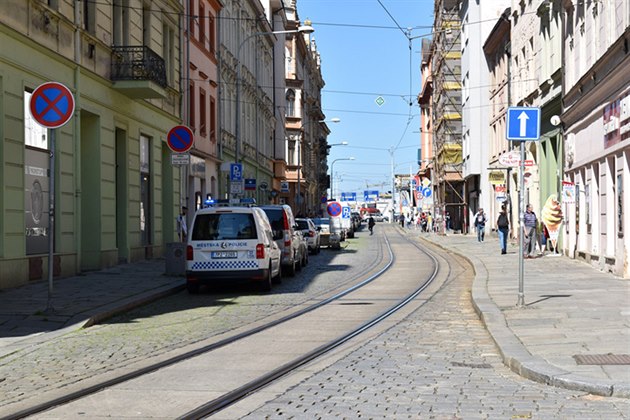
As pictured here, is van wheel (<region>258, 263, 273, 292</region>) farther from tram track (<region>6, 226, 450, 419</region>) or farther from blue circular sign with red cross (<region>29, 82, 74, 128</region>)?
blue circular sign with red cross (<region>29, 82, 74, 128</region>)

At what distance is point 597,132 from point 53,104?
13.9 meters

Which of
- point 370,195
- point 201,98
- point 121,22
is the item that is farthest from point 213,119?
point 370,195

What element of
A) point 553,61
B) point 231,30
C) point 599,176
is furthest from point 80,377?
point 231,30

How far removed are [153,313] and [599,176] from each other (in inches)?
477

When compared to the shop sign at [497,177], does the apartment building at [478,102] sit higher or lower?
higher

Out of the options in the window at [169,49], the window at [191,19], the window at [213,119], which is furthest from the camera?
the window at [213,119]

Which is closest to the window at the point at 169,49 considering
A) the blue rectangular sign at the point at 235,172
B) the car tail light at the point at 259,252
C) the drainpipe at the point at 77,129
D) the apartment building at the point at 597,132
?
the blue rectangular sign at the point at 235,172

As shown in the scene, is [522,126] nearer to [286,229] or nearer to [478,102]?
[286,229]

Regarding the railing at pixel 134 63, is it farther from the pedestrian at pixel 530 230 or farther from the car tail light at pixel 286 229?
the pedestrian at pixel 530 230

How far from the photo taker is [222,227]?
18906 mm

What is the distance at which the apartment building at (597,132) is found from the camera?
19.1m

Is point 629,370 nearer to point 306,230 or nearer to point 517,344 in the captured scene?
point 517,344

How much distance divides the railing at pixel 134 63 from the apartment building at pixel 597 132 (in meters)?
11.3

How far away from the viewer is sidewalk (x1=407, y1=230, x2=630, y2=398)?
27.0ft
